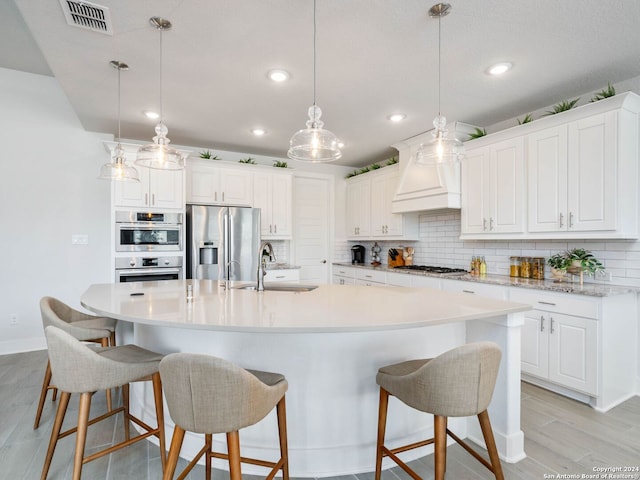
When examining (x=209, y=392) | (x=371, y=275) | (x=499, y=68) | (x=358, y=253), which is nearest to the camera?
(x=209, y=392)

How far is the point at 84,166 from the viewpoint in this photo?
4148 mm

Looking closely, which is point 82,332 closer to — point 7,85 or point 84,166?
point 84,166

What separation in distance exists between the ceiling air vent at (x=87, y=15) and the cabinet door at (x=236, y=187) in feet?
8.26

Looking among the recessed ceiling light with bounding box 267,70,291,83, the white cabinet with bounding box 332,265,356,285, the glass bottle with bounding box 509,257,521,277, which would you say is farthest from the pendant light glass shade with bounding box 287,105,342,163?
the white cabinet with bounding box 332,265,356,285

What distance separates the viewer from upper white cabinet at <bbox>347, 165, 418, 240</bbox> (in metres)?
4.88

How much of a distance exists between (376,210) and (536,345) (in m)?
2.84

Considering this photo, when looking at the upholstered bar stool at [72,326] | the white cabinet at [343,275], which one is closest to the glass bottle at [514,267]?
the white cabinet at [343,275]

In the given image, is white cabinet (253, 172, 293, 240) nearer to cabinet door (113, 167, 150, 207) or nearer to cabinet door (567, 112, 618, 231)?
cabinet door (113, 167, 150, 207)

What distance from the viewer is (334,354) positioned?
6.03 ft

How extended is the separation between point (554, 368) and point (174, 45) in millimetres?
3717

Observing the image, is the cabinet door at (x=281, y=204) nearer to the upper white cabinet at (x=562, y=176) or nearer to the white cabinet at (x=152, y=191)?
the white cabinet at (x=152, y=191)

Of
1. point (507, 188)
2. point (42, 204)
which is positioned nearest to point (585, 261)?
point (507, 188)

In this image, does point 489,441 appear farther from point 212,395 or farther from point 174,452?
point 174,452

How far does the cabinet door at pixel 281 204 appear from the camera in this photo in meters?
5.01
